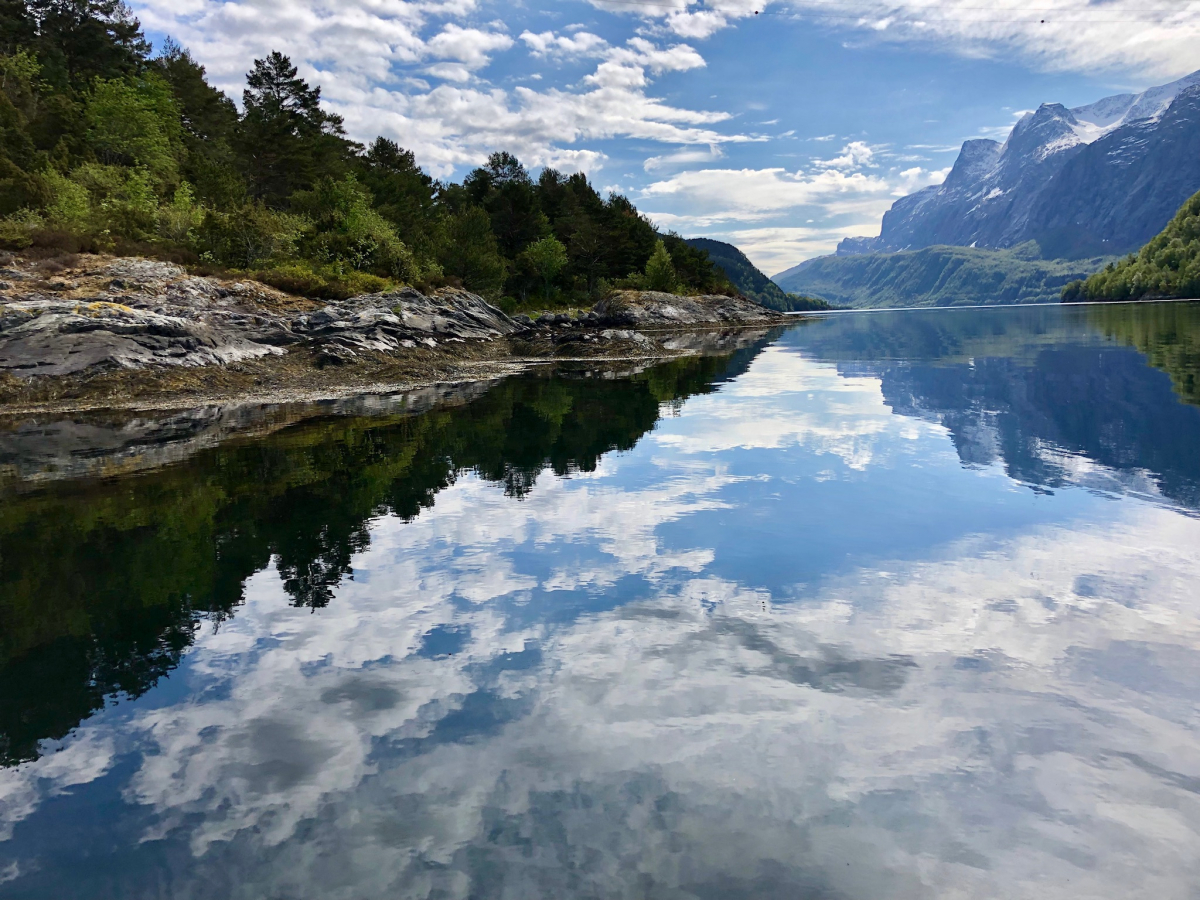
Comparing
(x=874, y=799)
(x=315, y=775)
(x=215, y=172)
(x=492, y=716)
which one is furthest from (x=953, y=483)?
(x=215, y=172)

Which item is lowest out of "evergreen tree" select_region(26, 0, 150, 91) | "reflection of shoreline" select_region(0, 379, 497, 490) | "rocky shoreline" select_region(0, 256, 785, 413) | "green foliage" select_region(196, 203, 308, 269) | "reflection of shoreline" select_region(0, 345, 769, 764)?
"reflection of shoreline" select_region(0, 345, 769, 764)

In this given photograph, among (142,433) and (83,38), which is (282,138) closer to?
(83,38)

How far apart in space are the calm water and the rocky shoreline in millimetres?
15840

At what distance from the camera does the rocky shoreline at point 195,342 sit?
1197 inches

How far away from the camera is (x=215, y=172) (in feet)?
193

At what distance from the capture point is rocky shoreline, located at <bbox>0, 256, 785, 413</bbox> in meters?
30.4

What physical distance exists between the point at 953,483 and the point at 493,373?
33.4 metres

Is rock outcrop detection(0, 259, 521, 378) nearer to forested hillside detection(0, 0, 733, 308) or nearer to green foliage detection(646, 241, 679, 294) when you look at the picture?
forested hillside detection(0, 0, 733, 308)

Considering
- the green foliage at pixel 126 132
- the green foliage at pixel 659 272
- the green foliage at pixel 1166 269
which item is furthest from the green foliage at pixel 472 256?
the green foliage at pixel 1166 269

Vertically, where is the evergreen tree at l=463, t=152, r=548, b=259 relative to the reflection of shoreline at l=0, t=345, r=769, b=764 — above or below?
above

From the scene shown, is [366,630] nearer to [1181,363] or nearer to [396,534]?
[396,534]

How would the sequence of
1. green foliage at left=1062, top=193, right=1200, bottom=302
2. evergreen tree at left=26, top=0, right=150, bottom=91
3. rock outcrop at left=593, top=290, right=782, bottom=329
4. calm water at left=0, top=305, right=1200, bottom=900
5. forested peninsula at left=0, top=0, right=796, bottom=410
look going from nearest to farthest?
1. calm water at left=0, top=305, right=1200, bottom=900
2. forested peninsula at left=0, top=0, right=796, bottom=410
3. evergreen tree at left=26, top=0, right=150, bottom=91
4. rock outcrop at left=593, top=290, right=782, bottom=329
5. green foliage at left=1062, top=193, right=1200, bottom=302

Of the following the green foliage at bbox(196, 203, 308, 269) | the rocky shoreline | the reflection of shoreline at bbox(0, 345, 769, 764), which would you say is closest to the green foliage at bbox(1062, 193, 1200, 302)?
the rocky shoreline

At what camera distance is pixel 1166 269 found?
16550 centimetres
